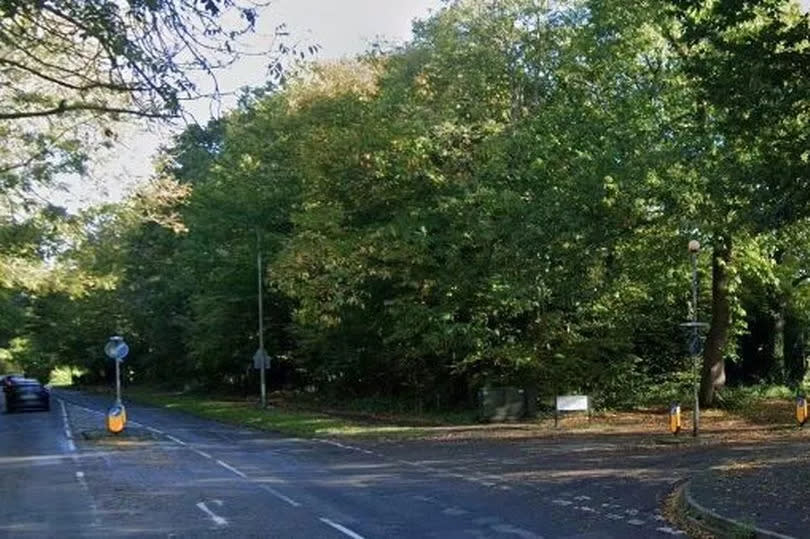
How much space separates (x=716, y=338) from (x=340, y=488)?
19331mm

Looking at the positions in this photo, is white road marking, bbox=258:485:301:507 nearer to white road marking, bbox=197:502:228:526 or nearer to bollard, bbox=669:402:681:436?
white road marking, bbox=197:502:228:526

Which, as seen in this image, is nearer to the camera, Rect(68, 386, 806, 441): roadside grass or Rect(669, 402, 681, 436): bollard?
Rect(669, 402, 681, 436): bollard

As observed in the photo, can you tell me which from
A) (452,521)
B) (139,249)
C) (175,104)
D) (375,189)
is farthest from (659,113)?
(139,249)

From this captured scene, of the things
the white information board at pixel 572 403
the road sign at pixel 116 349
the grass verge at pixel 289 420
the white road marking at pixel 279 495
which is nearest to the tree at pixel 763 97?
the white road marking at pixel 279 495

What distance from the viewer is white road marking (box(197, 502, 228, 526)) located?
42.3ft

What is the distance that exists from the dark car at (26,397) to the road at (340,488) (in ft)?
70.0

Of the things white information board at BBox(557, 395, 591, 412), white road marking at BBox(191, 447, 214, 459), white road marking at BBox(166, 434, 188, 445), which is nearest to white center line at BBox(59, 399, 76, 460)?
white road marking at BBox(166, 434, 188, 445)

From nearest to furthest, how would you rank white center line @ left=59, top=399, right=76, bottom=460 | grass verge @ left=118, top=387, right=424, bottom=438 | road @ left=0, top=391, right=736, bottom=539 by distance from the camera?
1. road @ left=0, top=391, right=736, bottom=539
2. white center line @ left=59, top=399, right=76, bottom=460
3. grass verge @ left=118, top=387, right=424, bottom=438

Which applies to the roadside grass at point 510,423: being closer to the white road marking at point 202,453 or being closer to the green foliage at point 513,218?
the green foliage at point 513,218

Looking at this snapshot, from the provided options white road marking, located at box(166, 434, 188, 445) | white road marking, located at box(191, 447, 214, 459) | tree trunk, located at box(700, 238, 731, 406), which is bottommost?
white road marking, located at box(166, 434, 188, 445)

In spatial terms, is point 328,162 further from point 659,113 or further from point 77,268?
point 659,113

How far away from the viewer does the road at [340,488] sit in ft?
40.8

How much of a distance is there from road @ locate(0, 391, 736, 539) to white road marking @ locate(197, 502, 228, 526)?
0.10 feet

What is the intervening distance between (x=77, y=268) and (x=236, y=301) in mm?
15419
